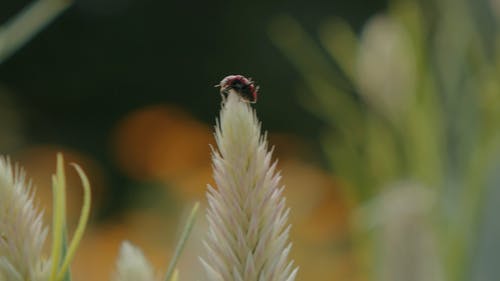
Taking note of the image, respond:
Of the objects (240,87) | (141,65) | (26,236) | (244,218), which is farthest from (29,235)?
(141,65)

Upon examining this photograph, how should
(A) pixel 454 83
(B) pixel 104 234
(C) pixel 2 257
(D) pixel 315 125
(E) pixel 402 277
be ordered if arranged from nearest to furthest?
(C) pixel 2 257
(E) pixel 402 277
(A) pixel 454 83
(B) pixel 104 234
(D) pixel 315 125

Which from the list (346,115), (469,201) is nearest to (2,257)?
(469,201)

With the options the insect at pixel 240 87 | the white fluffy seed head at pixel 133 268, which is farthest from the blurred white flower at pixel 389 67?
the white fluffy seed head at pixel 133 268

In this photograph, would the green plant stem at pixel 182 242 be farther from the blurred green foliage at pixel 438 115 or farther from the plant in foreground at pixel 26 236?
the blurred green foliage at pixel 438 115

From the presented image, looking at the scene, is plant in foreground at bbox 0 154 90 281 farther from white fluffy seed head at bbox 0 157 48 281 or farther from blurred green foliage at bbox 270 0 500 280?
blurred green foliage at bbox 270 0 500 280

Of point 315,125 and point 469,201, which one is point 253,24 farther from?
point 469,201
